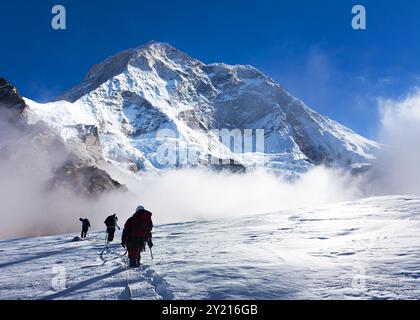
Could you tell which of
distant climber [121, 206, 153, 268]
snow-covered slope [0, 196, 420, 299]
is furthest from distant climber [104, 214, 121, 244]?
distant climber [121, 206, 153, 268]

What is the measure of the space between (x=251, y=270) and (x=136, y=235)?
3.90m

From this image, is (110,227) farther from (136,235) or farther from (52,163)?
(52,163)

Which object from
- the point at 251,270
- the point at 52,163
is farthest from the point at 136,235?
the point at 52,163

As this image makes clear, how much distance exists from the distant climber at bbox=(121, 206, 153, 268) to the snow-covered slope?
528 millimetres

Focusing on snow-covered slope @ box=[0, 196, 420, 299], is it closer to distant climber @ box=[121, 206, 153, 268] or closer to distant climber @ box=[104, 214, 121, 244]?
distant climber @ box=[121, 206, 153, 268]

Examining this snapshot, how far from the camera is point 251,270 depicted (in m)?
12.2

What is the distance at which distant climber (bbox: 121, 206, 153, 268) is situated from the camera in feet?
45.8

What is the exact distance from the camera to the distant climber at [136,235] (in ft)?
45.8

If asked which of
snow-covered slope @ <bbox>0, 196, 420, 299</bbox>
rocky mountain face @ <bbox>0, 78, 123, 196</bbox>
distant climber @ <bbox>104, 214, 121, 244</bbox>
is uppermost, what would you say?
rocky mountain face @ <bbox>0, 78, 123, 196</bbox>

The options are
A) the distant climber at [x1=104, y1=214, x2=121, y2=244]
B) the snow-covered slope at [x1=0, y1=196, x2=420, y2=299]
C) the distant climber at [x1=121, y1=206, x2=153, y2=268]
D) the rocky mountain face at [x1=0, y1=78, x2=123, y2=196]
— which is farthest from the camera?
the rocky mountain face at [x1=0, y1=78, x2=123, y2=196]

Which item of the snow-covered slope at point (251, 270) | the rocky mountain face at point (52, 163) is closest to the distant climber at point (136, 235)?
the snow-covered slope at point (251, 270)
